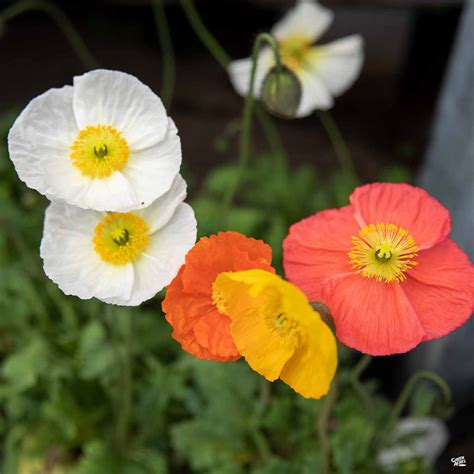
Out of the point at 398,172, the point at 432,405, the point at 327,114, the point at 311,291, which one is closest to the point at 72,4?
the point at 327,114

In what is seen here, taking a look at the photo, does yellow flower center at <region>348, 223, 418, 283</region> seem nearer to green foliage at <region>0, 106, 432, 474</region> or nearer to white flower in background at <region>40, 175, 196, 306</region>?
white flower in background at <region>40, 175, 196, 306</region>

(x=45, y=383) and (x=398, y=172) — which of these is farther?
(x=398, y=172)

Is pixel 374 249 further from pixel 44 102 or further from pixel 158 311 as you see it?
pixel 158 311

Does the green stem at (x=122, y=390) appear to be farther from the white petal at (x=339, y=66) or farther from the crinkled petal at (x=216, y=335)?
the white petal at (x=339, y=66)

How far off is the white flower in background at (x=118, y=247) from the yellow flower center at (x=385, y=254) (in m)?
0.17

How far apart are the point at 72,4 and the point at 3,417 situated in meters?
1.82

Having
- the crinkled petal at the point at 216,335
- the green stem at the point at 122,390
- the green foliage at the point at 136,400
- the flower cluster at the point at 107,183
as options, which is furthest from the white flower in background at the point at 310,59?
the crinkled petal at the point at 216,335

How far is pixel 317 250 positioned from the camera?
757 millimetres

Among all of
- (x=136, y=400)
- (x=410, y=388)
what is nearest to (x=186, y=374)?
(x=136, y=400)

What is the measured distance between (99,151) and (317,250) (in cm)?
26

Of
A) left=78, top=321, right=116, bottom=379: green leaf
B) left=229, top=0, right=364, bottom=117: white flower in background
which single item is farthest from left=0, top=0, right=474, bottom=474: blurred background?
left=229, top=0, right=364, bottom=117: white flower in background

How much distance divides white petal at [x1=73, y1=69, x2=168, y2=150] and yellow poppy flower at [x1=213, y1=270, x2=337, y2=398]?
195mm

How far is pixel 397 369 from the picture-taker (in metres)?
1.67

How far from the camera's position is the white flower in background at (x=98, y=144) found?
0.75 m
